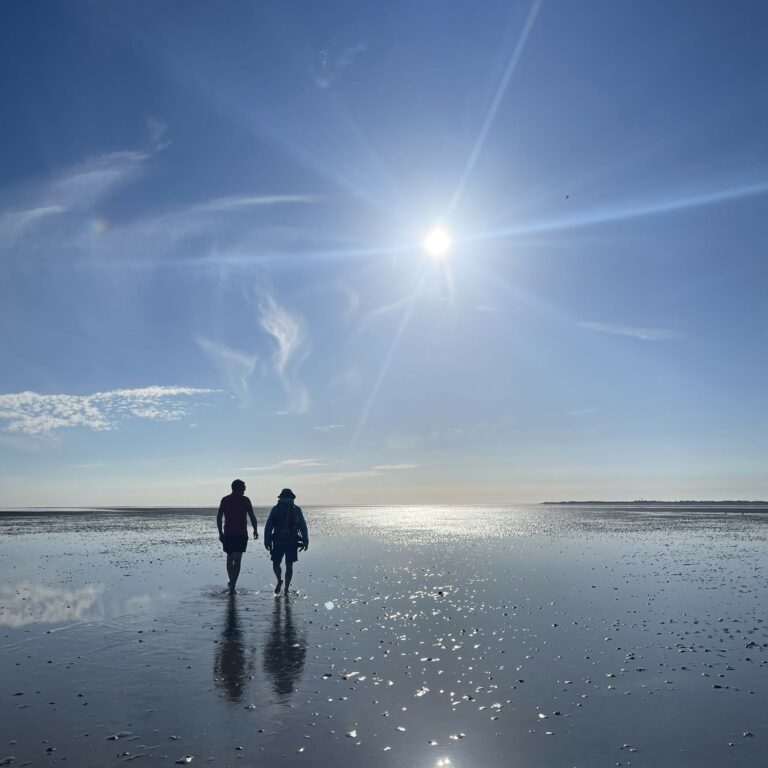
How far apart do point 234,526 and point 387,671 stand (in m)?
9.08

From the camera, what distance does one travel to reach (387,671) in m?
9.53

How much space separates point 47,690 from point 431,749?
19.5 ft

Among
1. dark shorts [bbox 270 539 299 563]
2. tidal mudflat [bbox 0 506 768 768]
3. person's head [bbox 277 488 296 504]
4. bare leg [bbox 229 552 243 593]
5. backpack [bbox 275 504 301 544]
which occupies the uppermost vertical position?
person's head [bbox 277 488 296 504]

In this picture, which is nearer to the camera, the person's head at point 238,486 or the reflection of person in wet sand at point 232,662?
the reflection of person in wet sand at point 232,662

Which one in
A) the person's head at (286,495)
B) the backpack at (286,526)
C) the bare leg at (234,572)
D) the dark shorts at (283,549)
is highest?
the person's head at (286,495)

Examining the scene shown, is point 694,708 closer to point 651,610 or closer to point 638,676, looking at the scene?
point 638,676

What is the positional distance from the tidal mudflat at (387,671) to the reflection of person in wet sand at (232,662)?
56mm

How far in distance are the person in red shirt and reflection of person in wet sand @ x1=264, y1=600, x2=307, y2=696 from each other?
355 cm

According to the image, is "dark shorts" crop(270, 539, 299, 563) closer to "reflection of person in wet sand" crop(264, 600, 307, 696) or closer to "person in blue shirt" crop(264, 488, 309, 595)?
"person in blue shirt" crop(264, 488, 309, 595)

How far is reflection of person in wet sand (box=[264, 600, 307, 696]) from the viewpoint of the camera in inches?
353

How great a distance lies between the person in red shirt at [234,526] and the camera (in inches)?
679

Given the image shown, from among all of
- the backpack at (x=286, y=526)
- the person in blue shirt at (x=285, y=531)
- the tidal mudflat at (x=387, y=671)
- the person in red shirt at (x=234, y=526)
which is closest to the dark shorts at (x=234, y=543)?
the person in red shirt at (x=234, y=526)

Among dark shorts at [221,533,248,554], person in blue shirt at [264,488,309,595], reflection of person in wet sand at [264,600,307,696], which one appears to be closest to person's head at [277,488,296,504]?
person in blue shirt at [264,488,309,595]

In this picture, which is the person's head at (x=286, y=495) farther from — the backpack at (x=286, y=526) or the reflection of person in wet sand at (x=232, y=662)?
the reflection of person in wet sand at (x=232, y=662)
